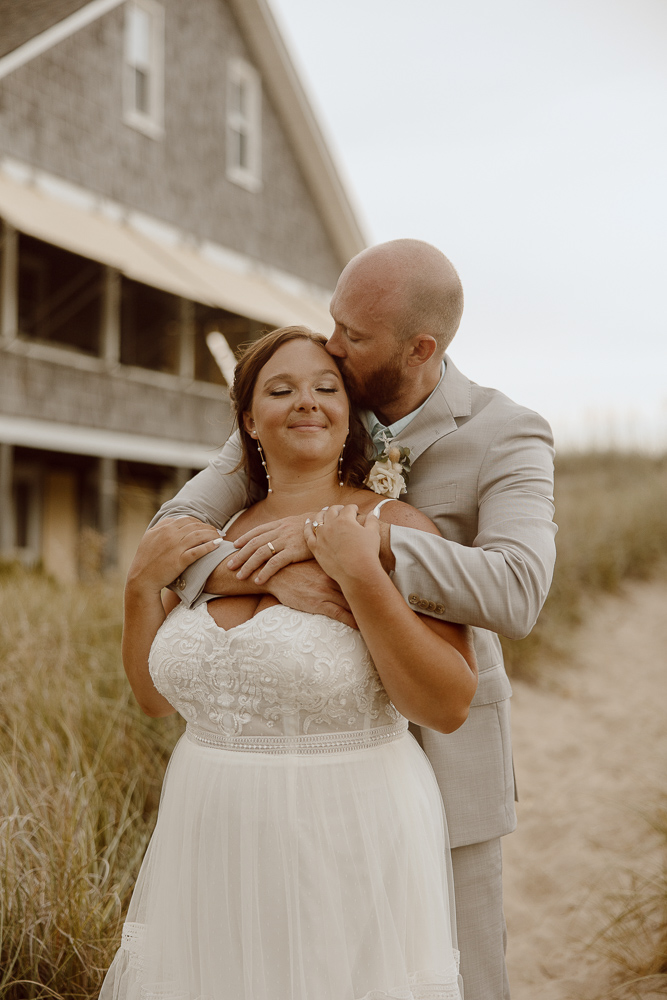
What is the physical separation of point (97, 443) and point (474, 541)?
35.7 ft

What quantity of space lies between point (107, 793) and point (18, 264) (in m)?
10.8

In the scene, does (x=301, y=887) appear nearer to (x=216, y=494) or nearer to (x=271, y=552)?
(x=271, y=552)

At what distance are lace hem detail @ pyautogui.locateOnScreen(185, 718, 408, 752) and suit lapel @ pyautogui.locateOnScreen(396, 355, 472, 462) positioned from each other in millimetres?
713

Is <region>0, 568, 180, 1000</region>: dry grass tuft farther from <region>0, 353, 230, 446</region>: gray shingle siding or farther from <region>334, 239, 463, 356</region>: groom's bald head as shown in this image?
<region>0, 353, 230, 446</region>: gray shingle siding

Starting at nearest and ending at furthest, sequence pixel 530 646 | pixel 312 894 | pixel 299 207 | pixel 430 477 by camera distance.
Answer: pixel 312 894, pixel 430 477, pixel 530 646, pixel 299 207

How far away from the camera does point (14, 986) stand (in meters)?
2.82

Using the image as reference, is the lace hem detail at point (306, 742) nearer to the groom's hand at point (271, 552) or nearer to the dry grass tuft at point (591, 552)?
the groom's hand at point (271, 552)

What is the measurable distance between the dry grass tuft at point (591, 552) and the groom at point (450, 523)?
523 cm

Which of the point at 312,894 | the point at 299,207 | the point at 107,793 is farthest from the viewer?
the point at 299,207

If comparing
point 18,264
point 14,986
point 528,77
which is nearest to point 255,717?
point 14,986

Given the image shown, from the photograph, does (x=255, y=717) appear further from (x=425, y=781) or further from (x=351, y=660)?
(x=425, y=781)

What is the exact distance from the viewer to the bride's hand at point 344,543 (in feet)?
6.11

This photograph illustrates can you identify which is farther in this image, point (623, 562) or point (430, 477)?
point (623, 562)

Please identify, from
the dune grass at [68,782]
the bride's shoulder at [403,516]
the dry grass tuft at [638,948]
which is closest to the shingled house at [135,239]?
the dune grass at [68,782]
